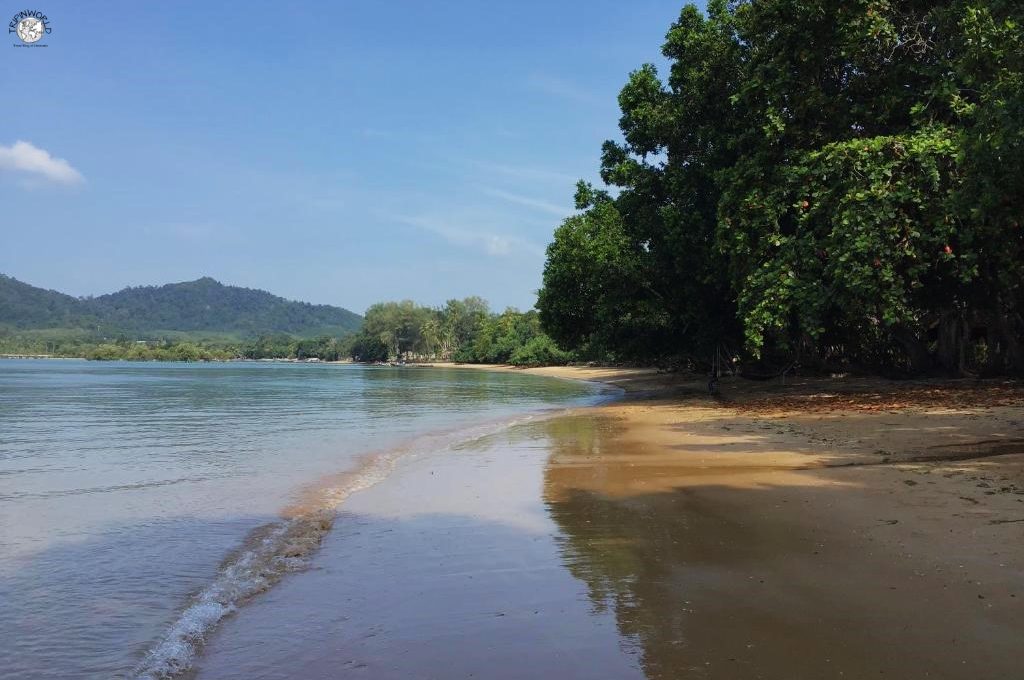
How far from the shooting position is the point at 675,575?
585cm

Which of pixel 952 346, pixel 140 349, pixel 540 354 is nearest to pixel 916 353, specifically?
pixel 952 346

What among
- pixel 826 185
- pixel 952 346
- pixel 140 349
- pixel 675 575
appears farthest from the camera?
pixel 140 349

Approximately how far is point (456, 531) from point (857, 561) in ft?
14.0

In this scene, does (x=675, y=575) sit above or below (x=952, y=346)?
below

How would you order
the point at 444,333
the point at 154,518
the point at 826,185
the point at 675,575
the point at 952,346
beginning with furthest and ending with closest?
the point at 444,333, the point at 952,346, the point at 826,185, the point at 154,518, the point at 675,575

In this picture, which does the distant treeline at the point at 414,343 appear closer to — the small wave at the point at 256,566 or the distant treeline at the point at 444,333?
the distant treeline at the point at 444,333

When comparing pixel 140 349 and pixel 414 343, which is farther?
pixel 140 349

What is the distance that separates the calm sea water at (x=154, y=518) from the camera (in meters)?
5.37

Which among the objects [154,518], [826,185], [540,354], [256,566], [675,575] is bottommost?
[154,518]

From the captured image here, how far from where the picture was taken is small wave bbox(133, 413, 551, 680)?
4.89 m

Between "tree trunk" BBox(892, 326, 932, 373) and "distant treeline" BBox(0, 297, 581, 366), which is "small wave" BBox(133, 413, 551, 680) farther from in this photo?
"distant treeline" BBox(0, 297, 581, 366)

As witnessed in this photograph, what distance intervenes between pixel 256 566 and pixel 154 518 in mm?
3498

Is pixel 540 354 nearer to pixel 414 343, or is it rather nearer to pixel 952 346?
pixel 414 343

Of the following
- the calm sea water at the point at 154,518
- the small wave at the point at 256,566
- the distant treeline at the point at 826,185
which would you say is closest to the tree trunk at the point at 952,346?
the distant treeline at the point at 826,185
